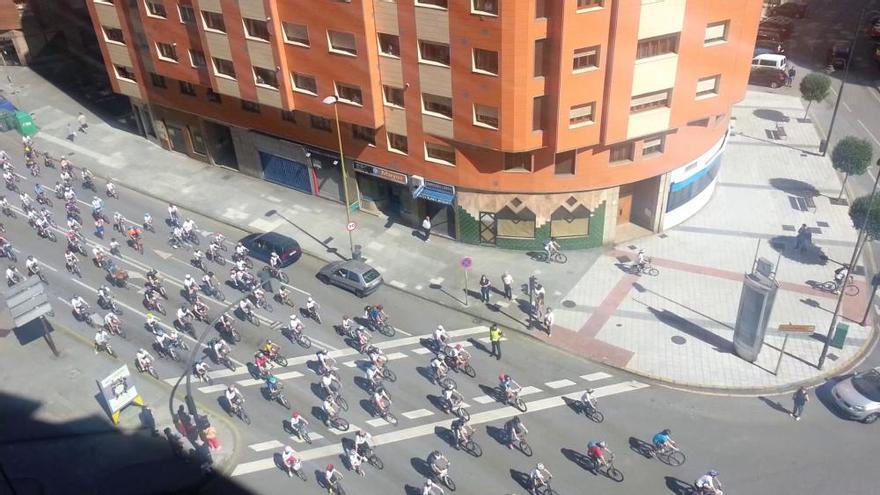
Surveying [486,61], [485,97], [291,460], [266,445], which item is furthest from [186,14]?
[291,460]

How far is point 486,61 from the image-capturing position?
123 feet

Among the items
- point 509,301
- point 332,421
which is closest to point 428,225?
point 509,301

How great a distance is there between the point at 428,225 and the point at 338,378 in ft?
43.9

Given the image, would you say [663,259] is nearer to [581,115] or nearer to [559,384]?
[581,115]

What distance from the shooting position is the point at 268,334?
39.2 m

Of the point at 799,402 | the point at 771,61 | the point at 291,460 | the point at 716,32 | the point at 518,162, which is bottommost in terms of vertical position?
the point at 291,460

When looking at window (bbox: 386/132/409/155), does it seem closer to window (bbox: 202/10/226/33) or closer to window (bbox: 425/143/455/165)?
window (bbox: 425/143/455/165)

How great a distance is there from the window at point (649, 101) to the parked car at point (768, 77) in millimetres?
30431

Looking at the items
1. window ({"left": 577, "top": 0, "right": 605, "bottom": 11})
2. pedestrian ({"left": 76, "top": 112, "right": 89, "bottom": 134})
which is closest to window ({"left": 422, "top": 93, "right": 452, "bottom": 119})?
window ({"left": 577, "top": 0, "right": 605, "bottom": 11})

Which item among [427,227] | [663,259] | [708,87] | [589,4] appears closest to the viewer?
[589,4]

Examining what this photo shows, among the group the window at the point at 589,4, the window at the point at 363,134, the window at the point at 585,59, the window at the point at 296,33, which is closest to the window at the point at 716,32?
the window at the point at 585,59

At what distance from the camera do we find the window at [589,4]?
35.4m

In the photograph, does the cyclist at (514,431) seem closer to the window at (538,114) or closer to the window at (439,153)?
the window at (538,114)

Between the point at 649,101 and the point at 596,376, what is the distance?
15.6m
